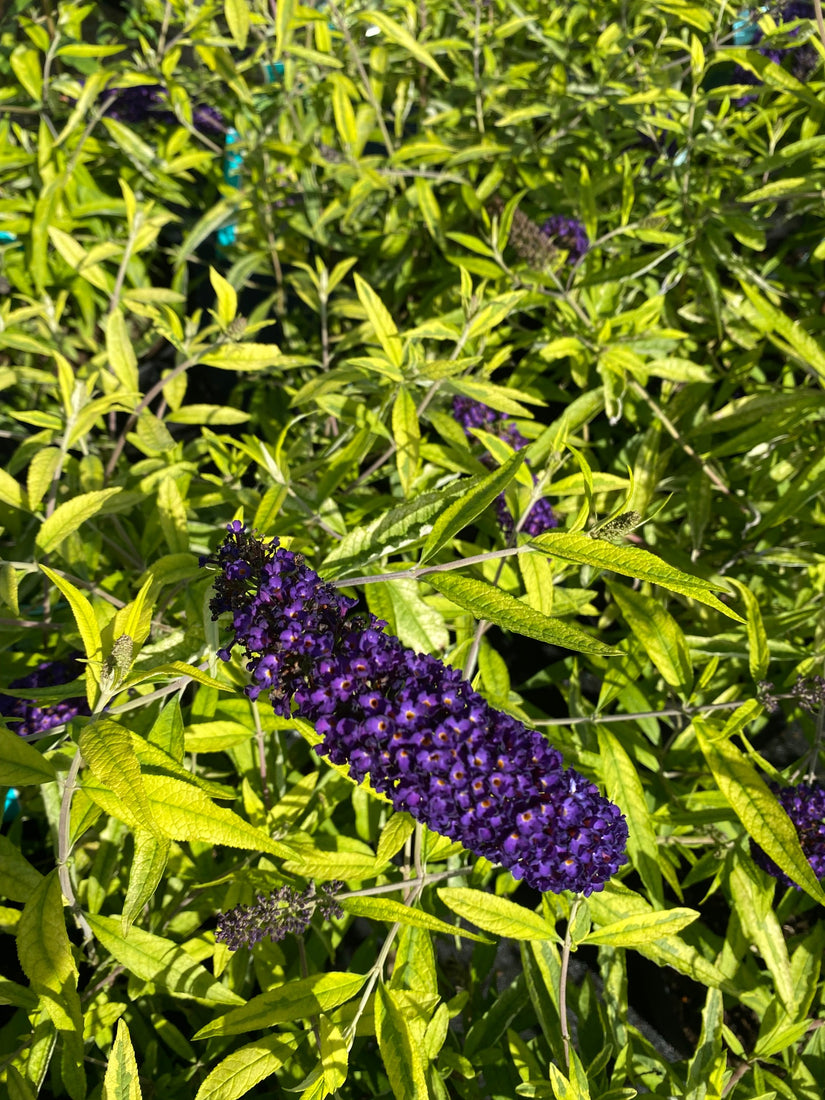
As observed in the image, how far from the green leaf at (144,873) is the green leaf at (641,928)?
83 cm

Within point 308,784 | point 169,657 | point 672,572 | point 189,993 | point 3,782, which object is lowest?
point 189,993

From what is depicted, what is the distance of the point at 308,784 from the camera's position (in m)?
1.84

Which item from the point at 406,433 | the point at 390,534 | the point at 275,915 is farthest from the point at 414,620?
the point at 275,915

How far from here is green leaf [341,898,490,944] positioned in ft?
4.50

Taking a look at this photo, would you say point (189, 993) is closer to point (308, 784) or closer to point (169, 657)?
point (308, 784)

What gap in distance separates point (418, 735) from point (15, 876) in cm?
84

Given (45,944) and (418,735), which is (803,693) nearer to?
(418,735)

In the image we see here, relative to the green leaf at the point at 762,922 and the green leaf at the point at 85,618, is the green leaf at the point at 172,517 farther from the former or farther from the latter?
the green leaf at the point at 762,922

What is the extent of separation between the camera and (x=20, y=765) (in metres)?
1.22

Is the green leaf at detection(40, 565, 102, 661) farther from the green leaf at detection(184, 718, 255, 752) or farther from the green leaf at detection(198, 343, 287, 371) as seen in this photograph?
the green leaf at detection(198, 343, 287, 371)

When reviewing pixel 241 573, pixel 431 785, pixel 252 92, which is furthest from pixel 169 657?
pixel 252 92

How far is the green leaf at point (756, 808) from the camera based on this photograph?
4.53 ft

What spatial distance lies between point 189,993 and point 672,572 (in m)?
1.30

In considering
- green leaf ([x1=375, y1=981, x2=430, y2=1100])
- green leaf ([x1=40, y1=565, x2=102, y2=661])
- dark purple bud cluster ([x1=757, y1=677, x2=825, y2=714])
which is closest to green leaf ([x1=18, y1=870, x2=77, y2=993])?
green leaf ([x1=40, y1=565, x2=102, y2=661])
